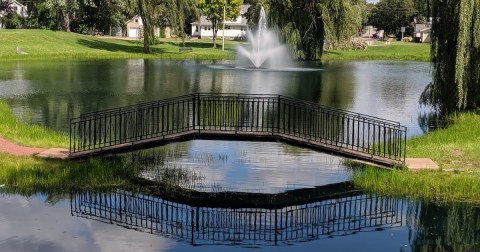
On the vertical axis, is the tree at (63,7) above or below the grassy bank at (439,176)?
above

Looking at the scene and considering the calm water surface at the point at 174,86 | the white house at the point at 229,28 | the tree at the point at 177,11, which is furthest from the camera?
the white house at the point at 229,28

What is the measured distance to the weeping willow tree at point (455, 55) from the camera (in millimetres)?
22188

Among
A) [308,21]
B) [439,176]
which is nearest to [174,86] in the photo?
[308,21]

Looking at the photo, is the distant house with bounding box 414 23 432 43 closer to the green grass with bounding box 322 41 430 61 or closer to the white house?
the green grass with bounding box 322 41 430 61

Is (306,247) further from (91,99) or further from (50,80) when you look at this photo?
(50,80)

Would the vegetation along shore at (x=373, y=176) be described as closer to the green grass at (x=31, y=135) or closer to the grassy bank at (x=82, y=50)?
the green grass at (x=31, y=135)

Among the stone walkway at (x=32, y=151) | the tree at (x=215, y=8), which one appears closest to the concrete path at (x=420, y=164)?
the stone walkway at (x=32, y=151)

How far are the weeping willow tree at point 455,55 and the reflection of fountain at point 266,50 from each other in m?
28.4

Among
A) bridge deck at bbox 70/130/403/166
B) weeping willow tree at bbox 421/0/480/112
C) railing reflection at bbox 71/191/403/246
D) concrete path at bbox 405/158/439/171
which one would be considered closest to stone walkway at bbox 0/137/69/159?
bridge deck at bbox 70/130/403/166

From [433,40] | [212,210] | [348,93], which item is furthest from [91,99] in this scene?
[212,210]

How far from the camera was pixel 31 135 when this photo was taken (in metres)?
20.2

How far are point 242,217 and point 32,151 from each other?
7239mm

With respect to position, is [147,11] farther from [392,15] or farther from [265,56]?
[392,15]

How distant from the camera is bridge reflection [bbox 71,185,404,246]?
1302 cm
